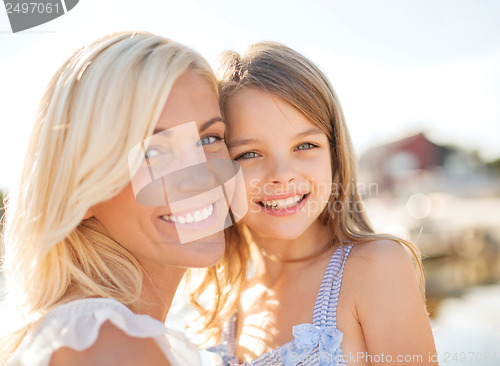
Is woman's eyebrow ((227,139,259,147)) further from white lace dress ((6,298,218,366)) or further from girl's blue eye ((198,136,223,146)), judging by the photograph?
white lace dress ((6,298,218,366))

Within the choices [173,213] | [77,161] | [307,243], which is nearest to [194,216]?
[173,213]

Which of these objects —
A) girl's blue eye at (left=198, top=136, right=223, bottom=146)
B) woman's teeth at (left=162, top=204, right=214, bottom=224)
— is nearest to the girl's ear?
woman's teeth at (left=162, top=204, right=214, bottom=224)

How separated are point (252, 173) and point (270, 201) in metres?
0.18

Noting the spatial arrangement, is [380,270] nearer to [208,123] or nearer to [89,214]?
[208,123]

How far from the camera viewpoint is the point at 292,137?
90.2 inches

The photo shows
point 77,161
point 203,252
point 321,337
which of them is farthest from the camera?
point 321,337

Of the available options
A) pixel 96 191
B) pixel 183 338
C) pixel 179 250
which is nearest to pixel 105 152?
pixel 96 191

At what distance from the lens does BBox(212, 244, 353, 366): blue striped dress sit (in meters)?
2.02

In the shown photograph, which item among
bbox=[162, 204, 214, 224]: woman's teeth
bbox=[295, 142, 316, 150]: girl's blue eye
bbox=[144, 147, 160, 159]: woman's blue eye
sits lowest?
bbox=[162, 204, 214, 224]: woman's teeth

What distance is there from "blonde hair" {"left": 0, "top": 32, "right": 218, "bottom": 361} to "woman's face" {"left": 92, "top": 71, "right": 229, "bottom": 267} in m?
0.09

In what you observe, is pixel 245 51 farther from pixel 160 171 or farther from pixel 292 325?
pixel 292 325

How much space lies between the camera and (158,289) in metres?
2.05

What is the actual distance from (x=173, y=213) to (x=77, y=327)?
57 cm

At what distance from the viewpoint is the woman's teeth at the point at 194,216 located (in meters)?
1.85
